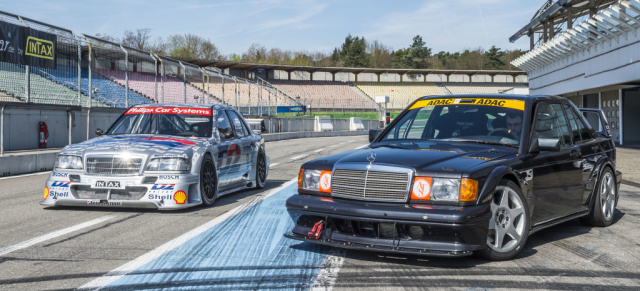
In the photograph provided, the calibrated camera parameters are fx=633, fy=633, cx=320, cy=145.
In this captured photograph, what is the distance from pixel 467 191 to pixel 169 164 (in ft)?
13.9

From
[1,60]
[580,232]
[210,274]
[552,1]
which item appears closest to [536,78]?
[552,1]

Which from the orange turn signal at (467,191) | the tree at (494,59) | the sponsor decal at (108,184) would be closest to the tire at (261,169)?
the sponsor decal at (108,184)

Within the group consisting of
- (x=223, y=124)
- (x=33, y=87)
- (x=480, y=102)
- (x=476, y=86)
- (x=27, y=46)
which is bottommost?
(x=223, y=124)

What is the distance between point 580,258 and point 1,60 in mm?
13781

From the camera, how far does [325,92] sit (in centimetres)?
8550

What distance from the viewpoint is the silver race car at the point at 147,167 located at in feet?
24.7

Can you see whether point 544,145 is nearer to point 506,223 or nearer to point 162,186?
point 506,223

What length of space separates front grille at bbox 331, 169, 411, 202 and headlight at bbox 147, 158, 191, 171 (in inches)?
126

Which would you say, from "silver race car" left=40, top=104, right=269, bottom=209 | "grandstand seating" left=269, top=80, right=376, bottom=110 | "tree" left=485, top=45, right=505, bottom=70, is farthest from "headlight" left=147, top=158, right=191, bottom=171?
"tree" left=485, top=45, right=505, bottom=70

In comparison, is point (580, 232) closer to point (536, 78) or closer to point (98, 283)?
point (98, 283)

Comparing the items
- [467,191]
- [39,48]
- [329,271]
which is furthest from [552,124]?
[39,48]

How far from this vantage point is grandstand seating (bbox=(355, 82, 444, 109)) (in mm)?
88438

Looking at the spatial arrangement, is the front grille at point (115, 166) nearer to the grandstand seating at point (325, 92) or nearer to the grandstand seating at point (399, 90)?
the grandstand seating at point (325, 92)

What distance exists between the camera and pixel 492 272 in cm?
464
